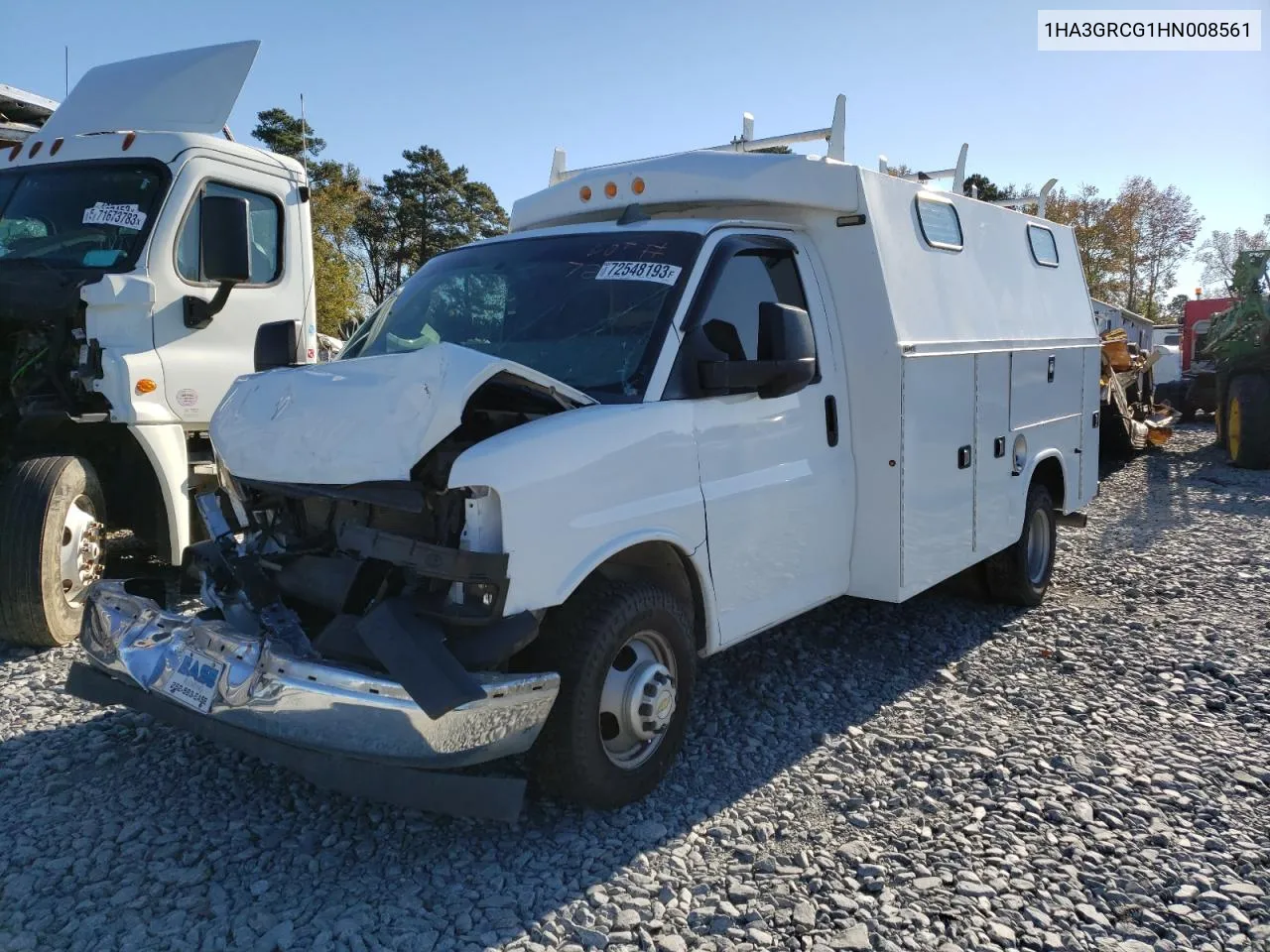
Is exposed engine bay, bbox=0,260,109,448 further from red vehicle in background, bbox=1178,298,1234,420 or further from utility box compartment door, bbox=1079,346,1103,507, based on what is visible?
red vehicle in background, bbox=1178,298,1234,420

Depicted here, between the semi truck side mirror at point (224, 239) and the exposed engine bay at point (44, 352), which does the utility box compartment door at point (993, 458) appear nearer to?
the semi truck side mirror at point (224, 239)

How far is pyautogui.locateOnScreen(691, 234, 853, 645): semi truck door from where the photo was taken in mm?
3973

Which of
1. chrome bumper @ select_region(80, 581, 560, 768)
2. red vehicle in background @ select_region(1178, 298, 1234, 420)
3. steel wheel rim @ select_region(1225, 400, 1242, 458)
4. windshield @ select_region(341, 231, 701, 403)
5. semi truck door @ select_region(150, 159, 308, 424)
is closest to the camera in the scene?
chrome bumper @ select_region(80, 581, 560, 768)

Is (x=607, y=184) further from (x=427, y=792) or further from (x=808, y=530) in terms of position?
(x=427, y=792)

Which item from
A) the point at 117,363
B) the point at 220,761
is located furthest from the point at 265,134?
the point at 220,761

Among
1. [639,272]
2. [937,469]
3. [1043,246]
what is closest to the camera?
[639,272]

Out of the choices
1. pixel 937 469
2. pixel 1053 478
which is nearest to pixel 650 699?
pixel 937 469

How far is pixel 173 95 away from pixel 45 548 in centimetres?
314

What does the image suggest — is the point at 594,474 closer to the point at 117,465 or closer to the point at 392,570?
the point at 392,570

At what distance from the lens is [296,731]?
308cm

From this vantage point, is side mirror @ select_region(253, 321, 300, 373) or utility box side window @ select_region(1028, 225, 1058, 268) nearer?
side mirror @ select_region(253, 321, 300, 373)

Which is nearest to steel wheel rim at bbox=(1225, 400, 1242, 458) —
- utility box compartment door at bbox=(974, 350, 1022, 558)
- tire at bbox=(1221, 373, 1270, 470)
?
tire at bbox=(1221, 373, 1270, 470)

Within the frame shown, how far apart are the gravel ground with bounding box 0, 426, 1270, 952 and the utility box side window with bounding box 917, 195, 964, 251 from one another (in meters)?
2.29

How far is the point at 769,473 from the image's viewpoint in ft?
13.8
